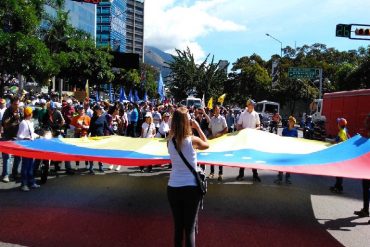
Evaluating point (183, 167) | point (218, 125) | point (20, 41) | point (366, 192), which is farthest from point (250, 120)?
point (20, 41)

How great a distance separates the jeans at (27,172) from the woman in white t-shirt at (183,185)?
574cm

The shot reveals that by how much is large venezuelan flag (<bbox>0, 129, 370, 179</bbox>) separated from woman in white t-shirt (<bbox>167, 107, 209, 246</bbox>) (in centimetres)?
232

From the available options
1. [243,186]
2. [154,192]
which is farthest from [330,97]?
[154,192]

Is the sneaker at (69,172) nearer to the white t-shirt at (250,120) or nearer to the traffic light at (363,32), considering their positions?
the white t-shirt at (250,120)

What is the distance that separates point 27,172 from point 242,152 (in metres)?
4.79

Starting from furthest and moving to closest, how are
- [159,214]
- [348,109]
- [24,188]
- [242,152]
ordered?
[348,109] → [24,188] → [242,152] → [159,214]

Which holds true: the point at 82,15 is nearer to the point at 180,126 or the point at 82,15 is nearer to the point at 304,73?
the point at 304,73

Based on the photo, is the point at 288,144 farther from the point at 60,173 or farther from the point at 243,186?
the point at 60,173

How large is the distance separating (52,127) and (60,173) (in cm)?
136

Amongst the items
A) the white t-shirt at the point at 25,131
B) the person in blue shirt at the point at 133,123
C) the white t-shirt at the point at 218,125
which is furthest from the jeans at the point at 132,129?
the white t-shirt at the point at 25,131

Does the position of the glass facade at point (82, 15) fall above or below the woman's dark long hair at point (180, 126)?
above

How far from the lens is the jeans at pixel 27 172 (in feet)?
31.8

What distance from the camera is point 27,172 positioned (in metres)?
9.82

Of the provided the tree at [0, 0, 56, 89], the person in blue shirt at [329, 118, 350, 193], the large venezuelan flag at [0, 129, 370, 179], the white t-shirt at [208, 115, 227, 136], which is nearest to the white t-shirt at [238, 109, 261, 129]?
the white t-shirt at [208, 115, 227, 136]
